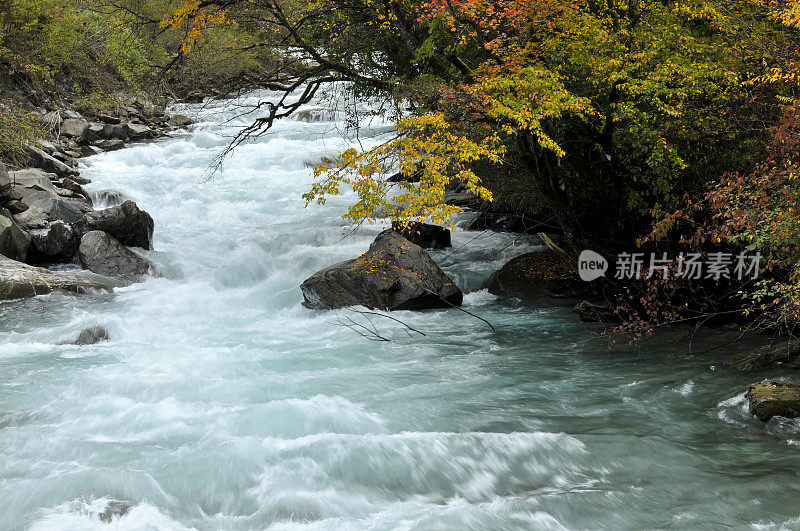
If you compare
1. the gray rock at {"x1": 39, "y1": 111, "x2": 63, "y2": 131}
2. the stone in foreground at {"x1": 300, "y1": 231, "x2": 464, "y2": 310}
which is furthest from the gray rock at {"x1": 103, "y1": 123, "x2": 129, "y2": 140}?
the stone in foreground at {"x1": 300, "y1": 231, "x2": 464, "y2": 310}

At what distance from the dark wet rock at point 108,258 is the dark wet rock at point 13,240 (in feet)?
3.44

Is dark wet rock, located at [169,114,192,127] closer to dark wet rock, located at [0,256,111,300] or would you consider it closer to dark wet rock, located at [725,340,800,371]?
dark wet rock, located at [0,256,111,300]

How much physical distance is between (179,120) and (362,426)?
23.8 meters

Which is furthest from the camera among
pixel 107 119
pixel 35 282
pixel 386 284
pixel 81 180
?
pixel 107 119

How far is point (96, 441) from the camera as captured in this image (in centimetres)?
543

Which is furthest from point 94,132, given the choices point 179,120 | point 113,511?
point 113,511

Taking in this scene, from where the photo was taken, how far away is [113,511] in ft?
13.7

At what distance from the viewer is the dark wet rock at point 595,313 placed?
30.9 feet

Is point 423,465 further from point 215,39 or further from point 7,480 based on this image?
point 215,39

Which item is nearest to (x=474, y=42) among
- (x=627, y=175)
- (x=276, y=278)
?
(x=627, y=175)

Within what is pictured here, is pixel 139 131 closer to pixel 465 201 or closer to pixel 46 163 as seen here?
pixel 46 163

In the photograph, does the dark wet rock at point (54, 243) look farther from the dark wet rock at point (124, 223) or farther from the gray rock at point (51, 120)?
the gray rock at point (51, 120)

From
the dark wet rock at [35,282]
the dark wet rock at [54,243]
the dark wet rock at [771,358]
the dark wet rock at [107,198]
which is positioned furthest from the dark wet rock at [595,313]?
the dark wet rock at [107,198]

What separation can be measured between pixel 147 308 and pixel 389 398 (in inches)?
244
